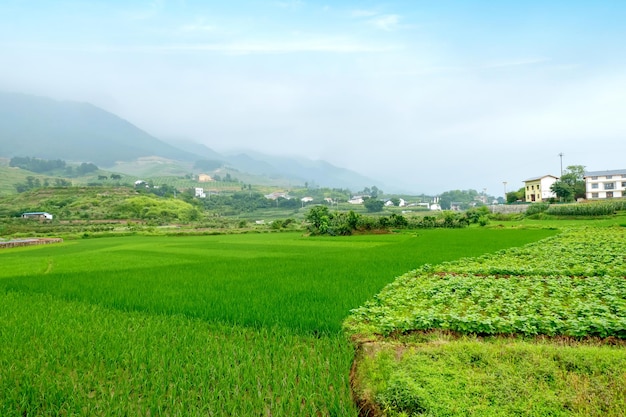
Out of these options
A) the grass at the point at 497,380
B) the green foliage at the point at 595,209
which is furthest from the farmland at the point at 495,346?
the green foliage at the point at 595,209

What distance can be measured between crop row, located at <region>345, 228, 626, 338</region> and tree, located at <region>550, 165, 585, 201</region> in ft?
150

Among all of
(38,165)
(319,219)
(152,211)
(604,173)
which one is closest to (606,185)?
(604,173)

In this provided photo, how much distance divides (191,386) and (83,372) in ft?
5.09

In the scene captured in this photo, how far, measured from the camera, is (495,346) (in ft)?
14.0

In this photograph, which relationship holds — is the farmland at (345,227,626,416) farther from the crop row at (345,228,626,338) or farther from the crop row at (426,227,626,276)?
the crop row at (426,227,626,276)

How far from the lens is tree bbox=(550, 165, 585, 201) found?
5012 cm

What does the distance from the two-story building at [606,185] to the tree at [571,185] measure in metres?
1.08

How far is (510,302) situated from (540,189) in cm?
6012

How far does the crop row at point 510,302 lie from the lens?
17.1 ft

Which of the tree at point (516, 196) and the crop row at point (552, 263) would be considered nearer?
the crop row at point (552, 263)

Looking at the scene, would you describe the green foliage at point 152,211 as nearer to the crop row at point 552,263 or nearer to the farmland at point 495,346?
the crop row at point 552,263

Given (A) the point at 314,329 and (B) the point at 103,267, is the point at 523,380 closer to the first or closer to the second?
(A) the point at 314,329

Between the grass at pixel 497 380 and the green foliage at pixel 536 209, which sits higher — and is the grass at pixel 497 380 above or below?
below

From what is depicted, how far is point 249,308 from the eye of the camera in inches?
281
